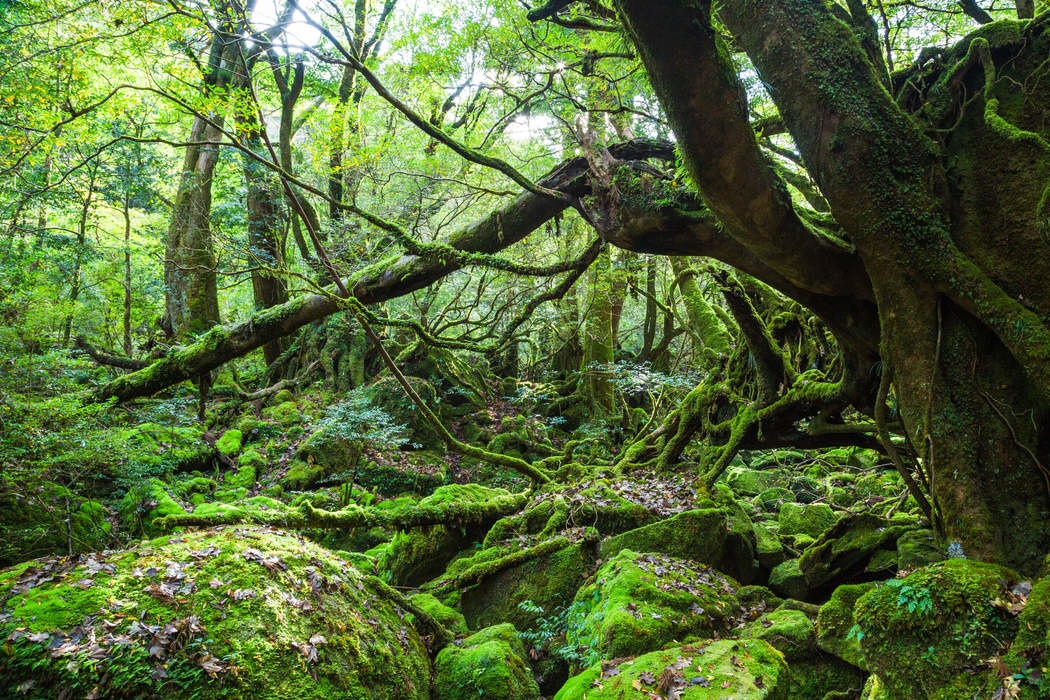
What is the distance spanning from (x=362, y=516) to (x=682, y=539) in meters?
3.59

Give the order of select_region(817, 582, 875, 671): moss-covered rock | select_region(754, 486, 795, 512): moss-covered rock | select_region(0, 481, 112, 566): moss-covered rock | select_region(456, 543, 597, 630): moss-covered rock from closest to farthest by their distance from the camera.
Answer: select_region(817, 582, 875, 671): moss-covered rock, select_region(0, 481, 112, 566): moss-covered rock, select_region(456, 543, 597, 630): moss-covered rock, select_region(754, 486, 795, 512): moss-covered rock

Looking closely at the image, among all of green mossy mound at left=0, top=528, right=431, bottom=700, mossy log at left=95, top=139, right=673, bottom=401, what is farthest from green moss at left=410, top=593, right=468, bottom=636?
mossy log at left=95, top=139, right=673, bottom=401

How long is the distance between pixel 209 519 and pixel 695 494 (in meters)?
5.83

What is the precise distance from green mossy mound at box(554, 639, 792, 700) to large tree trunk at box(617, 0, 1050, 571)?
5.62ft

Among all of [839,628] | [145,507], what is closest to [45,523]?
[145,507]

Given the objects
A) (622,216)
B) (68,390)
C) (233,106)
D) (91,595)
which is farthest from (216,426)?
(622,216)

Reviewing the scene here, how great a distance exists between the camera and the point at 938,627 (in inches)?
111

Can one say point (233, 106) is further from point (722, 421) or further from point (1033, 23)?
point (1033, 23)

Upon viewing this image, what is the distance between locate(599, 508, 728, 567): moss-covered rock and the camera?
5750 millimetres

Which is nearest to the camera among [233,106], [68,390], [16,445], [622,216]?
[622,216]

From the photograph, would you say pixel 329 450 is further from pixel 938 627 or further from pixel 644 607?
pixel 938 627

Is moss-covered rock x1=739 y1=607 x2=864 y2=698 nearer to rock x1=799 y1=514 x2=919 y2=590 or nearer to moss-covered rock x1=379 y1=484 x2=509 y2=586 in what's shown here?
rock x1=799 y1=514 x2=919 y2=590

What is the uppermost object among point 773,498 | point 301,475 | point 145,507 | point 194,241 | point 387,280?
point 194,241

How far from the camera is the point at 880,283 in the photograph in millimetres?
4027
